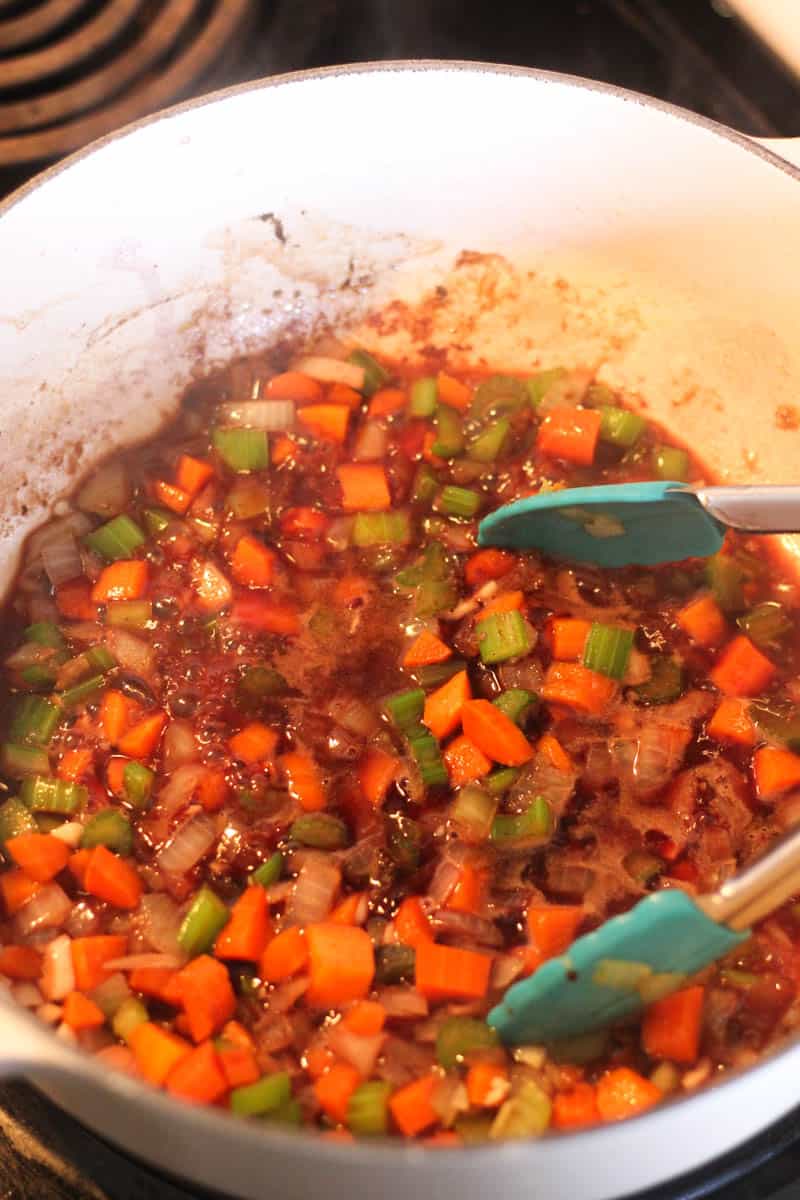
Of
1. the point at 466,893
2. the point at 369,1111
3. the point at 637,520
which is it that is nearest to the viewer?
the point at 369,1111

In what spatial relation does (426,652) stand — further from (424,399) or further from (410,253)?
(410,253)

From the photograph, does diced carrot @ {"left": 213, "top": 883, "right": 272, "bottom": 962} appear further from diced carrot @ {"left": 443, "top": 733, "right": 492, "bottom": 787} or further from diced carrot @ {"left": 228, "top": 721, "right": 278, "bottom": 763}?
diced carrot @ {"left": 443, "top": 733, "right": 492, "bottom": 787}

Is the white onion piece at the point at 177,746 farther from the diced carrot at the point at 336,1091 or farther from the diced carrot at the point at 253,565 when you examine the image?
the diced carrot at the point at 336,1091

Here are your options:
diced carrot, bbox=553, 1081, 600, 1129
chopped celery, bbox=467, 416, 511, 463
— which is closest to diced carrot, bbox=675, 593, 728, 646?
chopped celery, bbox=467, 416, 511, 463

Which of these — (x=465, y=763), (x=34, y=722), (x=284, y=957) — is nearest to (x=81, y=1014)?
(x=284, y=957)

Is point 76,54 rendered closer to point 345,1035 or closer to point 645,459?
point 645,459

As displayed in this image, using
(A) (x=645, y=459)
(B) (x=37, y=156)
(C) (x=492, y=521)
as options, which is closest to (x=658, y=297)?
(A) (x=645, y=459)

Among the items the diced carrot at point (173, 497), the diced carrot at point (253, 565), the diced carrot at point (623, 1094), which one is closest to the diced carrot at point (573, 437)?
the diced carrot at point (253, 565)
